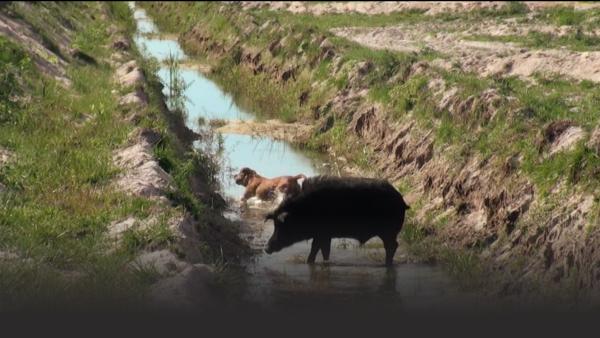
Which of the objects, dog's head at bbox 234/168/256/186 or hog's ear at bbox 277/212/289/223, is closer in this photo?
hog's ear at bbox 277/212/289/223

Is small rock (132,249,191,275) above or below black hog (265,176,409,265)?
above

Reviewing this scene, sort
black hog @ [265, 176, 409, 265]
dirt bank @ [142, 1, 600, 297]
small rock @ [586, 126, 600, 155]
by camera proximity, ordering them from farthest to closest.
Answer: black hog @ [265, 176, 409, 265] → small rock @ [586, 126, 600, 155] → dirt bank @ [142, 1, 600, 297]

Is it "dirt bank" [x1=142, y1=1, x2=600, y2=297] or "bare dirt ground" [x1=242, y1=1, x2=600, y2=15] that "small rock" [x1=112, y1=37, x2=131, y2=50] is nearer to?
"dirt bank" [x1=142, y1=1, x2=600, y2=297]

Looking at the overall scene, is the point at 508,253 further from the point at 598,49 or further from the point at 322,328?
the point at 598,49

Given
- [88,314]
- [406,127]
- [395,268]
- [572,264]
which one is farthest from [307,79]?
[88,314]

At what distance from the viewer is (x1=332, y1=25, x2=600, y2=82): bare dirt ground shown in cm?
2017

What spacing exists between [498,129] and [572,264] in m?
4.80

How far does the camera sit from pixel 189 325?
986cm

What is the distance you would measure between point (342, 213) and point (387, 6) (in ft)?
75.2

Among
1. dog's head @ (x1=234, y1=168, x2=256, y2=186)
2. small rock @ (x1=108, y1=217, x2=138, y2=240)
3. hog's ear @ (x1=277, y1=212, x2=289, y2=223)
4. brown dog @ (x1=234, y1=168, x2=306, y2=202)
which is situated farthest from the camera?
dog's head @ (x1=234, y1=168, x2=256, y2=186)

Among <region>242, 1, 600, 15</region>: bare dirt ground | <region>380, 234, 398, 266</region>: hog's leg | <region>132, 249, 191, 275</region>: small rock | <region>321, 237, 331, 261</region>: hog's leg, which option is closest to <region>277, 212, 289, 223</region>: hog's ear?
<region>321, 237, 331, 261</region>: hog's leg

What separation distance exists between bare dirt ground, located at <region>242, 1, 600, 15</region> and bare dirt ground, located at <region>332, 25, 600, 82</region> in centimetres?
438

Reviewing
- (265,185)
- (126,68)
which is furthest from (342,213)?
(126,68)

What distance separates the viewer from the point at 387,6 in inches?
1426
